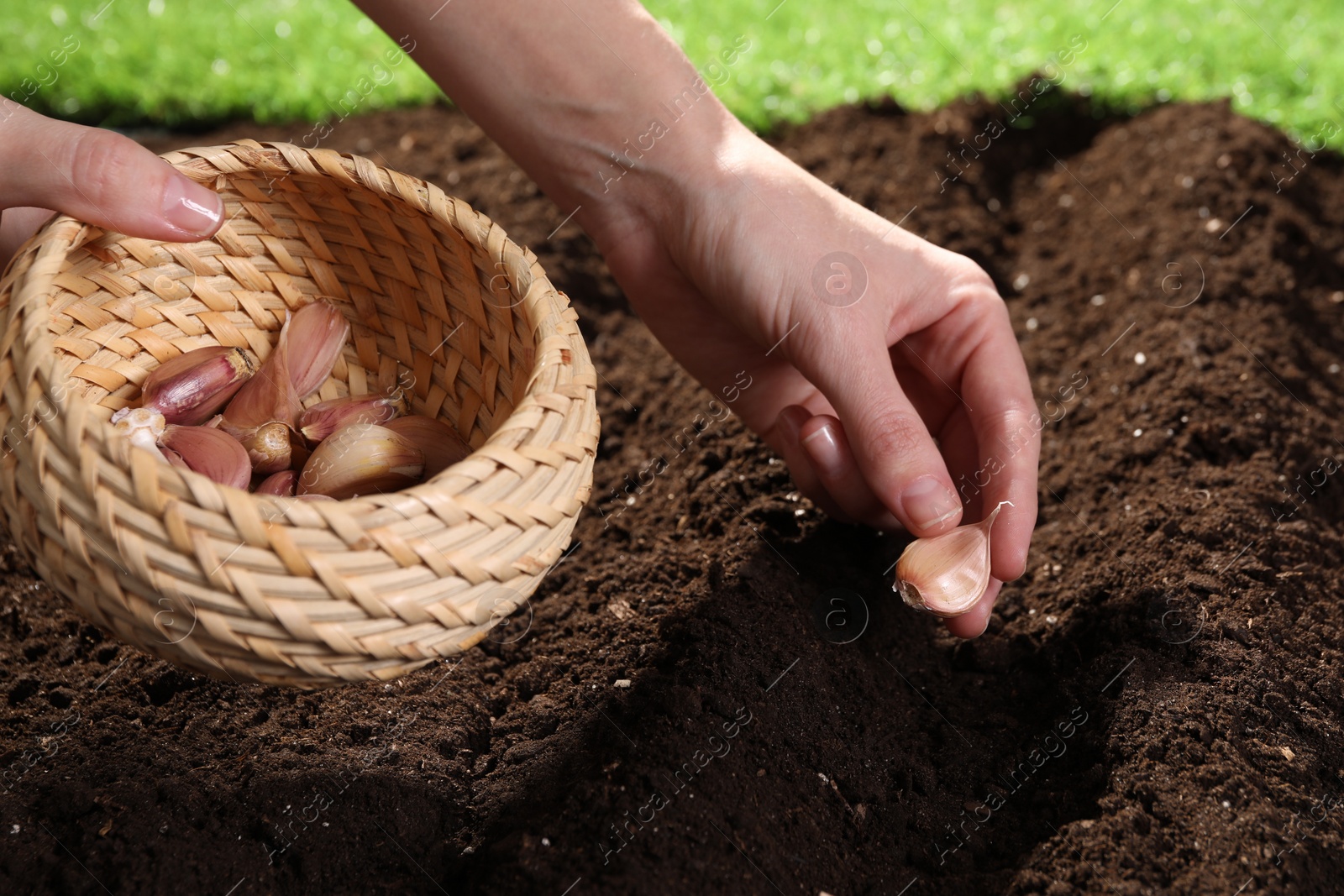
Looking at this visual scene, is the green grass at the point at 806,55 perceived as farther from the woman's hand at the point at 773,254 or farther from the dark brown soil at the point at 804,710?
the woman's hand at the point at 773,254

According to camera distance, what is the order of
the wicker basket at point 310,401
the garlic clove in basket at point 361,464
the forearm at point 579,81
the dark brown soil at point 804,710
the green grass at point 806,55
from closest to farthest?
the wicker basket at point 310,401 < the dark brown soil at point 804,710 < the garlic clove in basket at point 361,464 < the forearm at point 579,81 < the green grass at point 806,55

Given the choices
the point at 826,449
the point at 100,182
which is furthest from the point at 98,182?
the point at 826,449

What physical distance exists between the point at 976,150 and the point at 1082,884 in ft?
6.07

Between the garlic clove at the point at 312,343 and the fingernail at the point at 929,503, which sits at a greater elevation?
the garlic clove at the point at 312,343

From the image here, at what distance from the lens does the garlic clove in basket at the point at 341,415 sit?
1.38 meters

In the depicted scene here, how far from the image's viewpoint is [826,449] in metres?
1.46

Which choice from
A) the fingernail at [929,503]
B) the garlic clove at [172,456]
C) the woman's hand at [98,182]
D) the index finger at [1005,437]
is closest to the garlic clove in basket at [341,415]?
the garlic clove at [172,456]

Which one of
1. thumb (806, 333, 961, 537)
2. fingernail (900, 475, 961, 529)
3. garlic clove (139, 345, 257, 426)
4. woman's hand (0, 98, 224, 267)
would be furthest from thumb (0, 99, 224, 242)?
fingernail (900, 475, 961, 529)

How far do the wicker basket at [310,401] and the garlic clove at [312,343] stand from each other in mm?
71

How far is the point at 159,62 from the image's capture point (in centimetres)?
287

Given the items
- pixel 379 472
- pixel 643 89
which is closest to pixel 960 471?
pixel 643 89

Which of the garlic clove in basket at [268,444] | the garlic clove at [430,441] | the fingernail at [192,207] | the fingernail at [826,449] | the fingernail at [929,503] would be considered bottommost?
the fingernail at [929,503]

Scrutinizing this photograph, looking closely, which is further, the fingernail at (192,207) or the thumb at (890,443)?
the thumb at (890,443)

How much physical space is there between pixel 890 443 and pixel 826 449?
173 mm
